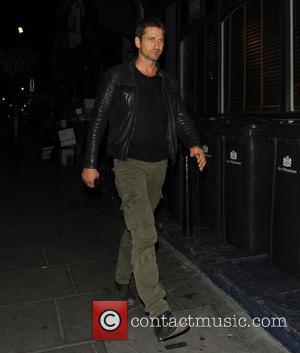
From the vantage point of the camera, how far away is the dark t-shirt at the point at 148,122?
122 inches

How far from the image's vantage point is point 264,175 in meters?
4.29

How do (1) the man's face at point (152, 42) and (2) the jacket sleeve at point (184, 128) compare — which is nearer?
(1) the man's face at point (152, 42)

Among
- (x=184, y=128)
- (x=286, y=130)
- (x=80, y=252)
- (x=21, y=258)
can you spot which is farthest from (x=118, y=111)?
(x=21, y=258)

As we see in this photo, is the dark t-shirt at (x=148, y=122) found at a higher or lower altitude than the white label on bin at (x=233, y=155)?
higher

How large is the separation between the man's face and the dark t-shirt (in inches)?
6.5

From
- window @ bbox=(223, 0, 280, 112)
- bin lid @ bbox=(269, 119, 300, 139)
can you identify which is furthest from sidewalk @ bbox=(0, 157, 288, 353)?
window @ bbox=(223, 0, 280, 112)

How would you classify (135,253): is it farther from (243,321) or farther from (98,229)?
(98,229)

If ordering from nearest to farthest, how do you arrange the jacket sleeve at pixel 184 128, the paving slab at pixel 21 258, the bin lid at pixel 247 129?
the jacket sleeve at pixel 184 128 → the bin lid at pixel 247 129 → the paving slab at pixel 21 258

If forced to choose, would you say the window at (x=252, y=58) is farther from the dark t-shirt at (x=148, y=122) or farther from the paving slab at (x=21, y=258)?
the paving slab at (x=21, y=258)

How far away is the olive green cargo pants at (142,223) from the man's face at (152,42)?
78 cm

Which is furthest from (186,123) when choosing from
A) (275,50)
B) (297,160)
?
(275,50)

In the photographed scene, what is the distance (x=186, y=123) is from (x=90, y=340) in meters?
1.81

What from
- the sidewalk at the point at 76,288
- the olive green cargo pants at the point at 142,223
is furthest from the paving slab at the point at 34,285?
the olive green cargo pants at the point at 142,223

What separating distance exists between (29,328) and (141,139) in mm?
1653
